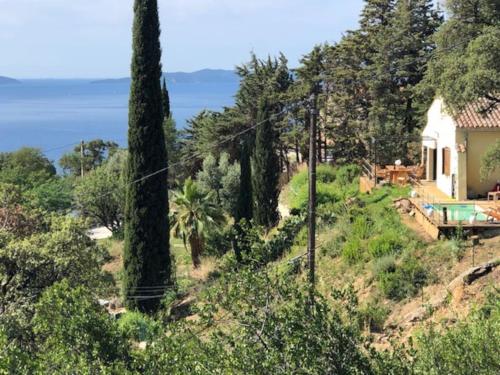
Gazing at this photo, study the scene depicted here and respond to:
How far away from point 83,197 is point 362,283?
22.8 m

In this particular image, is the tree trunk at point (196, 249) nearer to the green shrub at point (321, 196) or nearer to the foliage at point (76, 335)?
the green shrub at point (321, 196)

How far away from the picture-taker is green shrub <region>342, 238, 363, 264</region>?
686 inches

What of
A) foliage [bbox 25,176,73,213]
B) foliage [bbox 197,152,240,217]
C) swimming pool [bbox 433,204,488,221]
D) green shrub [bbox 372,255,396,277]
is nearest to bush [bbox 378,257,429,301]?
green shrub [bbox 372,255,396,277]

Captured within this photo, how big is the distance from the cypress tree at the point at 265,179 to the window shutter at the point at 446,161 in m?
8.55

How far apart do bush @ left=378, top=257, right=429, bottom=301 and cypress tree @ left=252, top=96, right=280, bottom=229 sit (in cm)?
1239

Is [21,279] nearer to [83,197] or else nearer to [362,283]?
[362,283]

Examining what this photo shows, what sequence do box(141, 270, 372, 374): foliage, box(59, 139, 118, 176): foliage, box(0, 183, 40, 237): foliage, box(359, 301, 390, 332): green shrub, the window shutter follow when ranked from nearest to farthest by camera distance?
box(141, 270, 372, 374): foliage < box(359, 301, 390, 332): green shrub < box(0, 183, 40, 237): foliage < the window shutter < box(59, 139, 118, 176): foliage

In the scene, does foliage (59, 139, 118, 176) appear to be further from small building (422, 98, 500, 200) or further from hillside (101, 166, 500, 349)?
small building (422, 98, 500, 200)

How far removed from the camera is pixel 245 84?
42.0m

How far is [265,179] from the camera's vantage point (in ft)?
93.1

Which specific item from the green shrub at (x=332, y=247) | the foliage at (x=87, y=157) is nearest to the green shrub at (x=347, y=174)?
the green shrub at (x=332, y=247)

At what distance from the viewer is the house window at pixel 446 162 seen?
21.8m

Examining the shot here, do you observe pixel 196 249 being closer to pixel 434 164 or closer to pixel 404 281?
pixel 434 164

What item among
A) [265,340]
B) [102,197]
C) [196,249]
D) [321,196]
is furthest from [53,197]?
[265,340]
